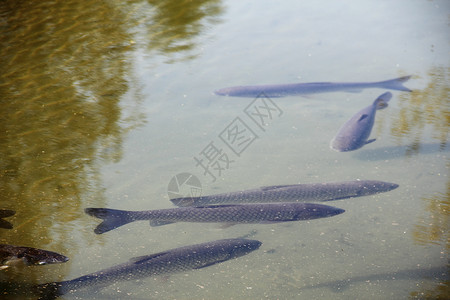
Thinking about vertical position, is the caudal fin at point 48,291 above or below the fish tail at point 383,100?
below

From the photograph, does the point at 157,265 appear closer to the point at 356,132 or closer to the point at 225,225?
the point at 225,225

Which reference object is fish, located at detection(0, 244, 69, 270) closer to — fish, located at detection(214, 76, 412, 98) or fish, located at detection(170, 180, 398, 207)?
fish, located at detection(170, 180, 398, 207)

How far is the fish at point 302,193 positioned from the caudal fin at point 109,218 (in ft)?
1.79

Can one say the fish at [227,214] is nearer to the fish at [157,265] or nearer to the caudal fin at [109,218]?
the caudal fin at [109,218]

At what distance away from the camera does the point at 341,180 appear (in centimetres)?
500

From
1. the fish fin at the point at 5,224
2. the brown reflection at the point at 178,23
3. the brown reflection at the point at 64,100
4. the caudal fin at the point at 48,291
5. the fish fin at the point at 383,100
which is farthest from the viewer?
the brown reflection at the point at 178,23

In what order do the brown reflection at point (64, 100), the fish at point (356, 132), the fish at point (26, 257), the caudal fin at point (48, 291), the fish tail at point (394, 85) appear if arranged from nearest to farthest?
the caudal fin at point (48, 291)
the fish at point (26, 257)
the brown reflection at point (64, 100)
the fish at point (356, 132)
the fish tail at point (394, 85)

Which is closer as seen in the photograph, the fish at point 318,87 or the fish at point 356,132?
the fish at point 356,132

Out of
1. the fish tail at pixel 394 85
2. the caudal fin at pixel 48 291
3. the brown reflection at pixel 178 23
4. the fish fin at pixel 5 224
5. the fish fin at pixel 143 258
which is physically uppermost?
the brown reflection at pixel 178 23

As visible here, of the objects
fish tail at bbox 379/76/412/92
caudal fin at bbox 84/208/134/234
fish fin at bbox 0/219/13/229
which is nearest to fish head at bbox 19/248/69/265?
caudal fin at bbox 84/208/134/234

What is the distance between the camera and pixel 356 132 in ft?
17.6

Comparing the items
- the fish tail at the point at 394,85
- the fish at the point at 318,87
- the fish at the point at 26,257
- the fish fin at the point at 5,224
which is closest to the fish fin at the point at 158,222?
the fish at the point at 26,257

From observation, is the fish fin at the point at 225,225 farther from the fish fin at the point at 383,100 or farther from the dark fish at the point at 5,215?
the fish fin at the point at 383,100

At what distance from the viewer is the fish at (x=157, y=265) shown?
376 centimetres
